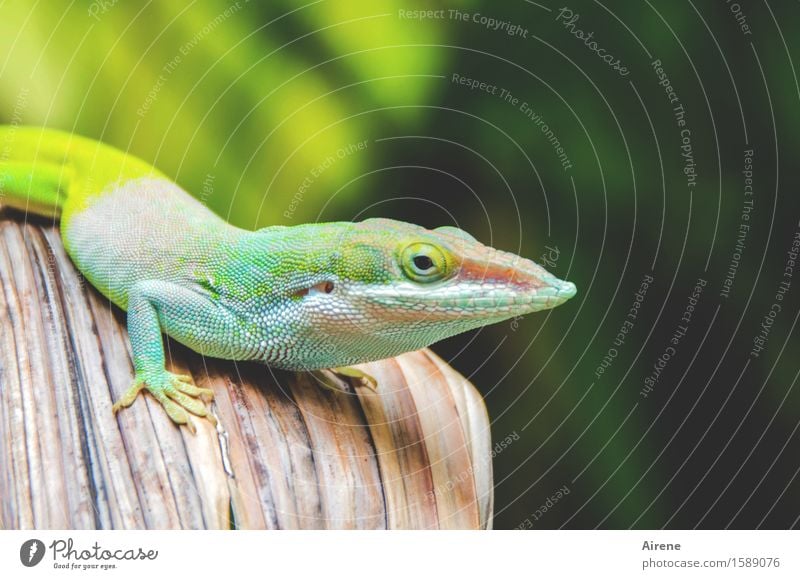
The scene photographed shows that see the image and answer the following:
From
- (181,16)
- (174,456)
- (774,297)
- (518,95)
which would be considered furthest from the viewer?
(774,297)

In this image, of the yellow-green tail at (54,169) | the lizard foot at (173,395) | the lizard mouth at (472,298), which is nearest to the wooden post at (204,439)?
the lizard foot at (173,395)

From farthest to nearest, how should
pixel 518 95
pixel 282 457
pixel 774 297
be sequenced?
pixel 774 297 → pixel 518 95 → pixel 282 457

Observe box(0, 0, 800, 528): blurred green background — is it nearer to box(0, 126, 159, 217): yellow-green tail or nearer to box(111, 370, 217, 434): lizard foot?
box(0, 126, 159, 217): yellow-green tail

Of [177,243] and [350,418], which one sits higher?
[177,243]

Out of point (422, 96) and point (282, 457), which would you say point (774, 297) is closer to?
point (422, 96)

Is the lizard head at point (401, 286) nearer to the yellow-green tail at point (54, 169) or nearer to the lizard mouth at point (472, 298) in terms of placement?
the lizard mouth at point (472, 298)

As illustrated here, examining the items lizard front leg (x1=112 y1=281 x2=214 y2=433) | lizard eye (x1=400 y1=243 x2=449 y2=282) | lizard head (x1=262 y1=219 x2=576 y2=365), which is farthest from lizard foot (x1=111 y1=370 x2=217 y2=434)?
lizard eye (x1=400 y1=243 x2=449 y2=282)
